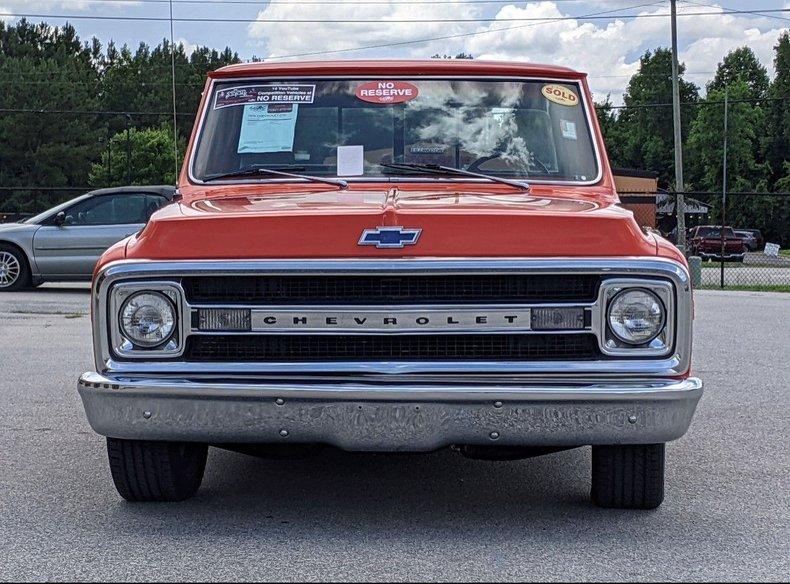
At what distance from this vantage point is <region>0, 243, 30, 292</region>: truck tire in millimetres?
17438

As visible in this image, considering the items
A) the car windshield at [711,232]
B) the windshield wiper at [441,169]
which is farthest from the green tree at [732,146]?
the windshield wiper at [441,169]

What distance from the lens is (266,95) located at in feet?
19.2

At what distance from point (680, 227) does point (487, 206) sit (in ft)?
86.8

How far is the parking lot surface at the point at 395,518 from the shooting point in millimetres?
4160

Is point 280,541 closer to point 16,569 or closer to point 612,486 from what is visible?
point 16,569

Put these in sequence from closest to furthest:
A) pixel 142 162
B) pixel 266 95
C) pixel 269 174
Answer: pixel 269 174 < pixel 266 95 < pixel 142 162

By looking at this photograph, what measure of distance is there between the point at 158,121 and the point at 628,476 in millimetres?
95665

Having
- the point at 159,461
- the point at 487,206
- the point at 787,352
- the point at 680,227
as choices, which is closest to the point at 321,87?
the point at 487,206

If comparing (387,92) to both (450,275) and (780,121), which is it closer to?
(450,275)

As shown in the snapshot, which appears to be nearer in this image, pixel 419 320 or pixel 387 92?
pixel 419 320

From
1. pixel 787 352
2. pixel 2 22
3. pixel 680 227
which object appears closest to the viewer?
pixel 787 352

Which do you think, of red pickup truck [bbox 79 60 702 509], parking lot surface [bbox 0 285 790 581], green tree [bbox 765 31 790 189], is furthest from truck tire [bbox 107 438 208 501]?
green tree [bbox 765 31 790 189]

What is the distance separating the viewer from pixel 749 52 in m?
105

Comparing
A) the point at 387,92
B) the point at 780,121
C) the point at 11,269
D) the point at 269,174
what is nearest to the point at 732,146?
the point at 780,121
